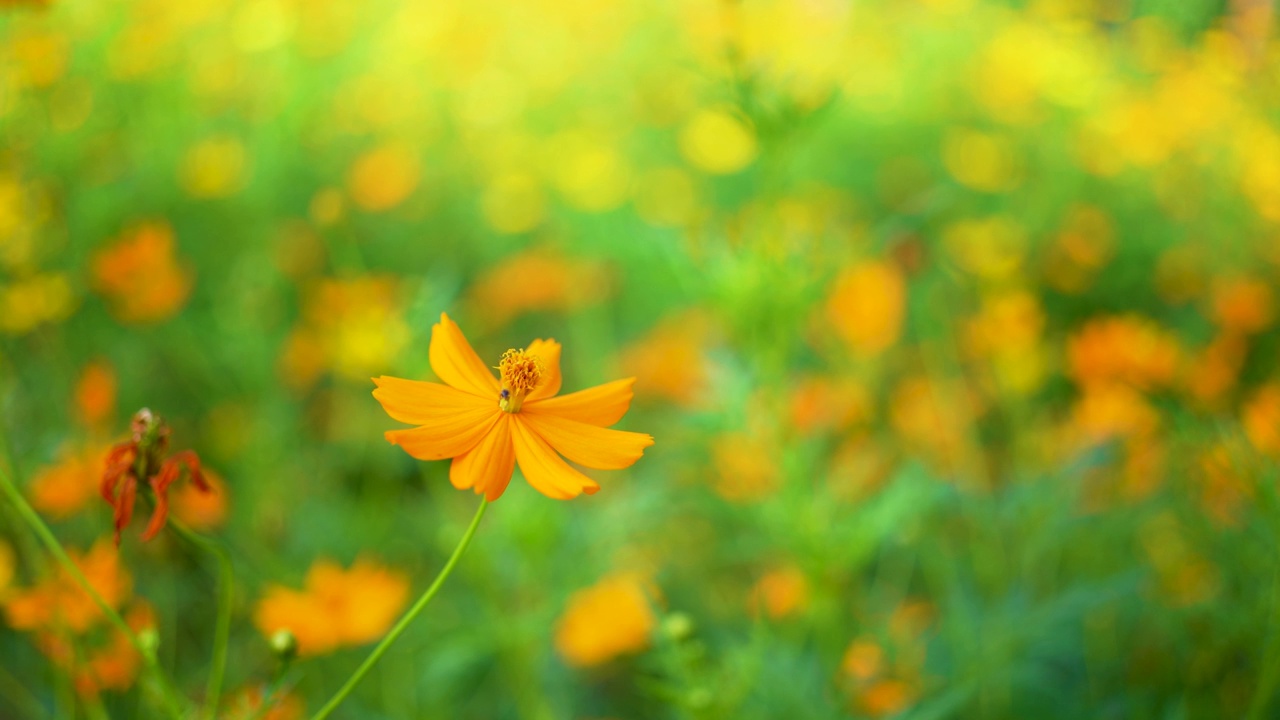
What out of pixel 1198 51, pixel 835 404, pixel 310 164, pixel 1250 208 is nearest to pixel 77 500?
pixel 835 404

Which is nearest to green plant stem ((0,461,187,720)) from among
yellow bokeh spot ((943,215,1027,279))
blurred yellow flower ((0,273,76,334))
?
blurred yellow flower ((0,273,76,334))

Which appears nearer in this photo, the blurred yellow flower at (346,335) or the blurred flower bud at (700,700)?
the blurred flower bud at (700,700)

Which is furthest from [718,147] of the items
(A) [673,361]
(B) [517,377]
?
(B) [517,377]

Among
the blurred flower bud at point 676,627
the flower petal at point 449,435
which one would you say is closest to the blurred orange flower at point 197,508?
the blurred flower bud at point 676,627


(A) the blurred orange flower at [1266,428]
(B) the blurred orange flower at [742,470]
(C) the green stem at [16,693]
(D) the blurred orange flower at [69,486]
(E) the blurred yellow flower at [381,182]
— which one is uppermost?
(E) the blurred yellow flower at [381,182]

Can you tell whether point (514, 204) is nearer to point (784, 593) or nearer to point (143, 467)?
point (784, 593)

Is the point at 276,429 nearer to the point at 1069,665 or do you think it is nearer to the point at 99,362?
the point at 99,362

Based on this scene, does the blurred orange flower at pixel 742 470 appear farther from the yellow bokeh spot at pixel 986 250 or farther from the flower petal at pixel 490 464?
the flower petal at pixel 490 464

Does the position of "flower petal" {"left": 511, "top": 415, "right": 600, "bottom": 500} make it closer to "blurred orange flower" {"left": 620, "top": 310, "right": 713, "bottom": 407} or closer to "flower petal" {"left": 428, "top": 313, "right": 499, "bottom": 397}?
"flower petal" {"left": 428, "top": 313, "right": 499, "bottom": 397}
